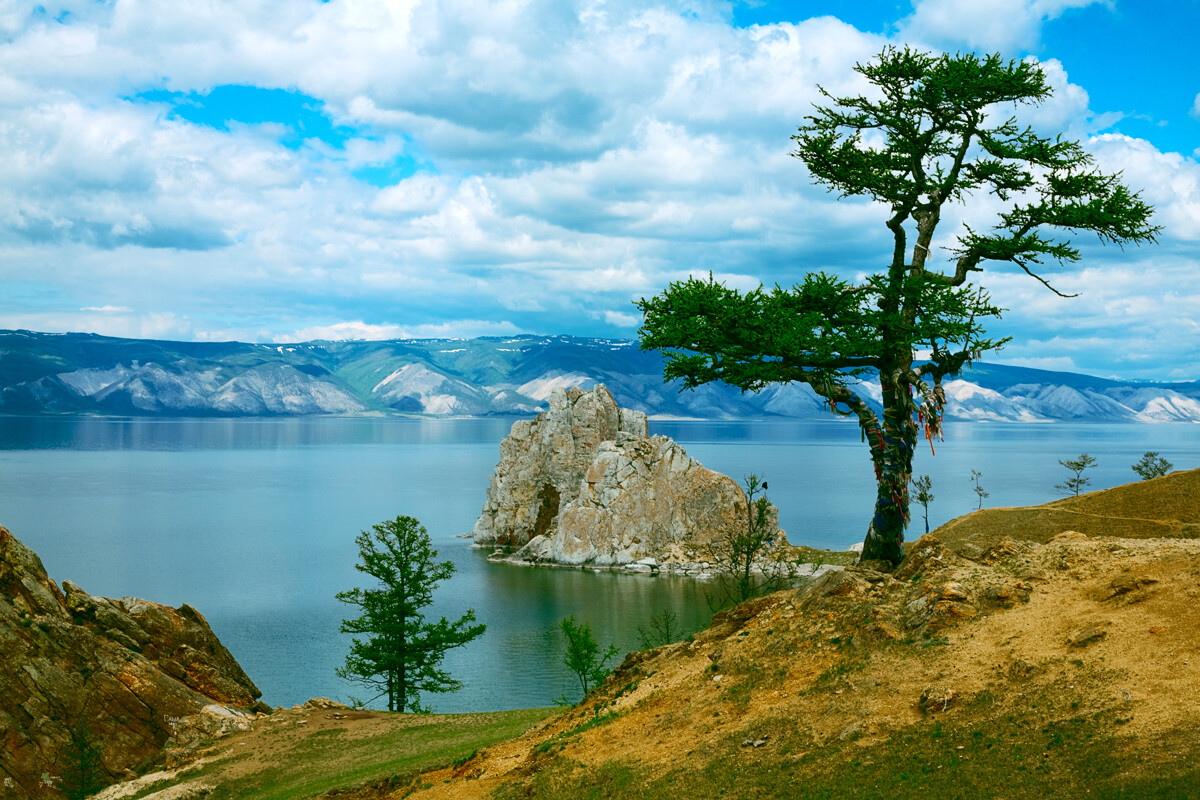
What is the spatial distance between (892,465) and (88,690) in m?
29.1

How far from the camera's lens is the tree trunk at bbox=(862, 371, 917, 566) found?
21.5 meters

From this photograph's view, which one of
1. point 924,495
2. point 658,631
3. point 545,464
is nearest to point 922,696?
point 658,631

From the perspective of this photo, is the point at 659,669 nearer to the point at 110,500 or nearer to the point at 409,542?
the point at 409,542

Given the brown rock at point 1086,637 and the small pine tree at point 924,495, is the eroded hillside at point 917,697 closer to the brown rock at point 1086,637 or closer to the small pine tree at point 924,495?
the brown rock at point 1086,637

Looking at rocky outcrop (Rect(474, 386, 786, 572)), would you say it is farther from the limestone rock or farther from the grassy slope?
the grassy slope

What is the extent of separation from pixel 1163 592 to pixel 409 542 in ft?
122

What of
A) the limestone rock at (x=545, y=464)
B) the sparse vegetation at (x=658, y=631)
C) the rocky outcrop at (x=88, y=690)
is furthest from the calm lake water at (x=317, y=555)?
the rocky outcrop at (x=88, y=690)

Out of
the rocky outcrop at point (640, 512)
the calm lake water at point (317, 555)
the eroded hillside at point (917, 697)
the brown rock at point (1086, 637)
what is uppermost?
the brown rock at point (1086, 637)

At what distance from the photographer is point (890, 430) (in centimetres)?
2183

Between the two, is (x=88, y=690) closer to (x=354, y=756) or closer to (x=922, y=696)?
(x=354, y=756)

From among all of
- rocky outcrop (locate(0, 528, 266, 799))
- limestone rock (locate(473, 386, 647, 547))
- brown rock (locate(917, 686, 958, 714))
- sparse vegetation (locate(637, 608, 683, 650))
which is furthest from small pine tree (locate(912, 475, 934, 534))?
rocky outcrop (locate(0, 528, 266, 799))

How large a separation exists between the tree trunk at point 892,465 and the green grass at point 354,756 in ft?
38.5

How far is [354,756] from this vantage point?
26547mm

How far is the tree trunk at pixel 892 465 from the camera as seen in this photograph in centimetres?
2147
